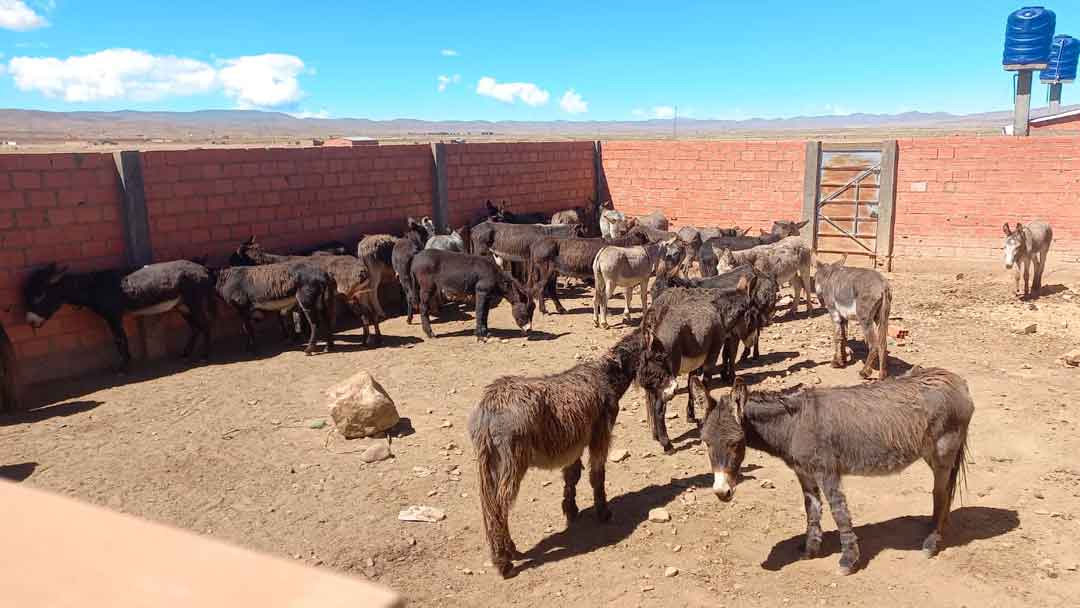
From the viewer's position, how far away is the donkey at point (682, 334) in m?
7.66

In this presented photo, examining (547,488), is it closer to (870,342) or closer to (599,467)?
(599,467)

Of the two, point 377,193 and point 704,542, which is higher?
point 377,193

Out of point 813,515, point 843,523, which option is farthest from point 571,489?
point 843,523

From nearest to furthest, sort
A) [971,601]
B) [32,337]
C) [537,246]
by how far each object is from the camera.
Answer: [971,601]
[32,337]
[537,246]

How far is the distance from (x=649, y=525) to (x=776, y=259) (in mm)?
8353

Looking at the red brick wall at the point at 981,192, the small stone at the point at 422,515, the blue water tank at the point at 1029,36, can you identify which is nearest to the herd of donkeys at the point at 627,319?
the small stone at the point at 422,515

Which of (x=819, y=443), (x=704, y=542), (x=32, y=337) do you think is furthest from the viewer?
(x=32, y=337)

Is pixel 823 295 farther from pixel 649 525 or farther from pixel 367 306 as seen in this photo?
pixel 367 306

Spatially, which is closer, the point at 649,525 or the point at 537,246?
the point at 649,525

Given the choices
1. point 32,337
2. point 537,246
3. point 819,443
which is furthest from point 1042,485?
point 32,337

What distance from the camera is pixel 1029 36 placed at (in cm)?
2591

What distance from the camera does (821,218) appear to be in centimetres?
1928

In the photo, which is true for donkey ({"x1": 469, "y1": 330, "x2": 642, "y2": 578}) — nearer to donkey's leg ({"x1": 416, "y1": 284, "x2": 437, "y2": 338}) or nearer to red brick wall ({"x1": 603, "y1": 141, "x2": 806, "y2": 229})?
donkey's leg ({"x1": 416, "y1": 284, "x2": 437, "y2": 338})

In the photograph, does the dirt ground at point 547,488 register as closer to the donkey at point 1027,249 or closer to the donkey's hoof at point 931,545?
the donkey's hoof at point 931,545
